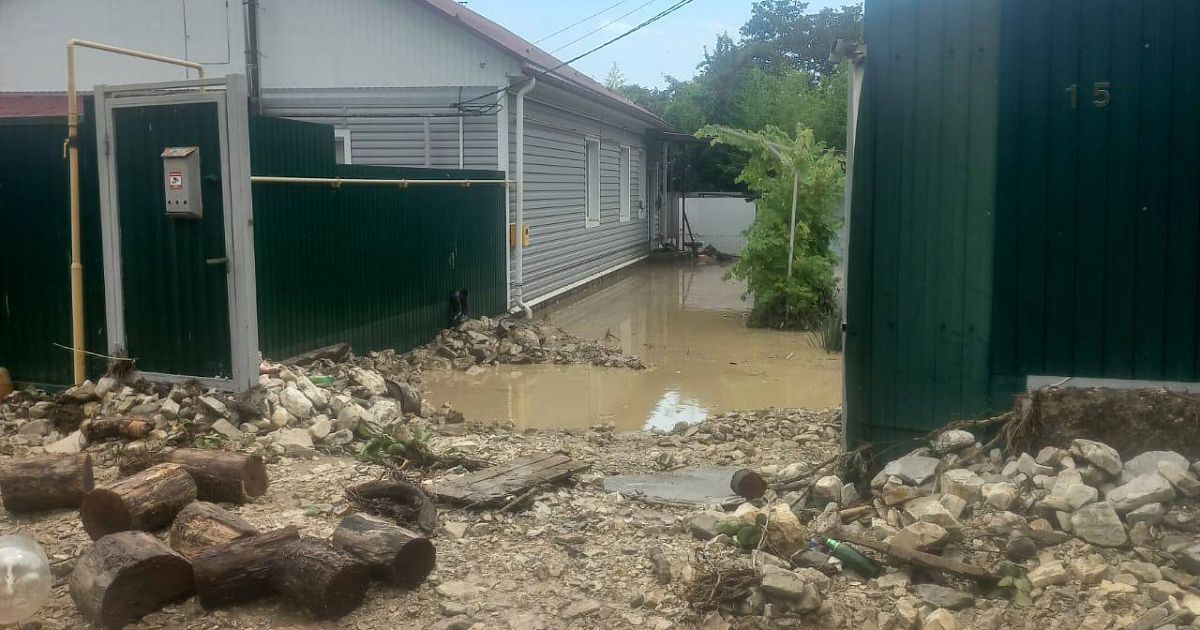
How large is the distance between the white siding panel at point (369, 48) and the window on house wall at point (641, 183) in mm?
9456

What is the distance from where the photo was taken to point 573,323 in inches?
545

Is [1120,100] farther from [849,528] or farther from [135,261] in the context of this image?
[135,261]

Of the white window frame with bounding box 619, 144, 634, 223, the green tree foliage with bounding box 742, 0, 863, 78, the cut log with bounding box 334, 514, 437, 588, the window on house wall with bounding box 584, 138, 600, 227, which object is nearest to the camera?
the cut log with bounding box 334, 514, 437, 588

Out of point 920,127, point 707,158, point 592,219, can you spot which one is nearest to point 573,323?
point 592,219

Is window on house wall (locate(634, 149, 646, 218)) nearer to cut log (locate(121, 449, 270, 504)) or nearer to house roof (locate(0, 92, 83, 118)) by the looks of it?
house roof (locate(0, 92, 83, 118))

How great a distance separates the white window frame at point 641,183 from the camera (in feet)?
74.3

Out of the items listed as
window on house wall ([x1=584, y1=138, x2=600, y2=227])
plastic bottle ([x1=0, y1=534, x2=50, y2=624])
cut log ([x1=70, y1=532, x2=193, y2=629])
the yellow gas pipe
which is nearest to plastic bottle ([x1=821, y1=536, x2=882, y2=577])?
cut log ([x1=70, y1=532, x2=193, y2=629])

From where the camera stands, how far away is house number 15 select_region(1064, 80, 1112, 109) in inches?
191

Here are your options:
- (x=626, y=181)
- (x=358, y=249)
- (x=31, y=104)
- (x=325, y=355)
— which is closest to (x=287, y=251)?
(x=325, y=355)

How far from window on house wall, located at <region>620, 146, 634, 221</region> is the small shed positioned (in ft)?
50.4

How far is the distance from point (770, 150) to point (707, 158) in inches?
663

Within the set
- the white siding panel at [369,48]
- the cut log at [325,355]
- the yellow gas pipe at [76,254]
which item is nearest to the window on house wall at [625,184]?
the white siding panel at [369,48]

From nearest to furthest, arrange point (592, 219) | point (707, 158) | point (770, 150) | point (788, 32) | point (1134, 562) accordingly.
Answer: point (1134, 562) → point (770, 150) → point (592, 219) → point (707, 158) → point (788, 32)

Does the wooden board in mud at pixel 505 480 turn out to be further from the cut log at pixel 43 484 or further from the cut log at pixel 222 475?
the cut log at pixel 43 484
